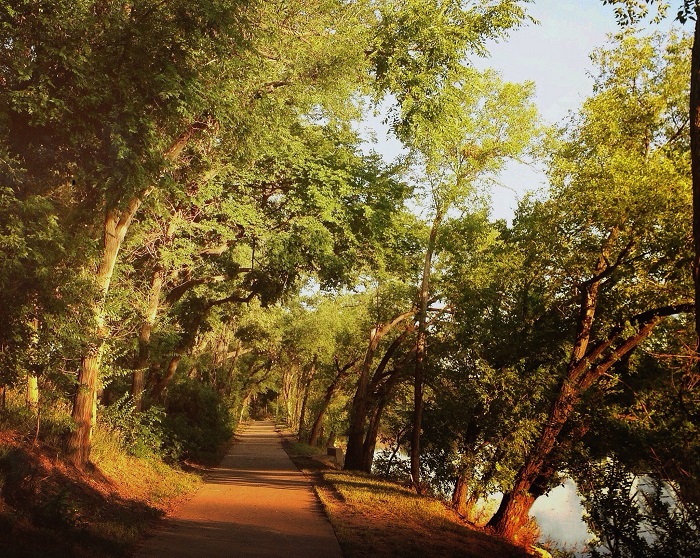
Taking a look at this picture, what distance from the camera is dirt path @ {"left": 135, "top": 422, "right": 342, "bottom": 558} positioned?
9734 mm

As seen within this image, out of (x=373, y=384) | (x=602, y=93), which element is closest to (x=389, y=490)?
(x=373, y=384)

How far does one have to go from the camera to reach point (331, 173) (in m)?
18.8

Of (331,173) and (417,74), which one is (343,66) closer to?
(417,74)

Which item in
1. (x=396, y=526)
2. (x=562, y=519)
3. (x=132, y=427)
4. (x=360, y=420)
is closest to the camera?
(x=396, y=526)

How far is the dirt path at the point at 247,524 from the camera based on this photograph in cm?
973

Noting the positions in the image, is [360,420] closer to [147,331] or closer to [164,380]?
[164,380]

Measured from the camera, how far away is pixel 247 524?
484 inches

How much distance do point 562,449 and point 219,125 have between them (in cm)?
1075

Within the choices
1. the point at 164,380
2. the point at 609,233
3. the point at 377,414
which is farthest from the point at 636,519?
the point at 164,380

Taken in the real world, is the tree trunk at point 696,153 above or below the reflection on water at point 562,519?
above

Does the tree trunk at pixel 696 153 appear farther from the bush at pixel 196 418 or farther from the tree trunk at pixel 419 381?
the bush at pixel 196 418

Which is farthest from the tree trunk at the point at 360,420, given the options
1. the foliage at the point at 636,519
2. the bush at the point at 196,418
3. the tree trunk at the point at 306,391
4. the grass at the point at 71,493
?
the tree trunk at the point at 306,391

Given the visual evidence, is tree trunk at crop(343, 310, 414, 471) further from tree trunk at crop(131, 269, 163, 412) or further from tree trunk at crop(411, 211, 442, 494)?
tree trunk at crop(131, 269, 163, 412)

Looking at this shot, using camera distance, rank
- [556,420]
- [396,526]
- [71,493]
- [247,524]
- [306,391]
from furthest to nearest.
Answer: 1. [306,391]
2. [556,420]
3. [396,526]
4. [247,524]
5. [71,493]
